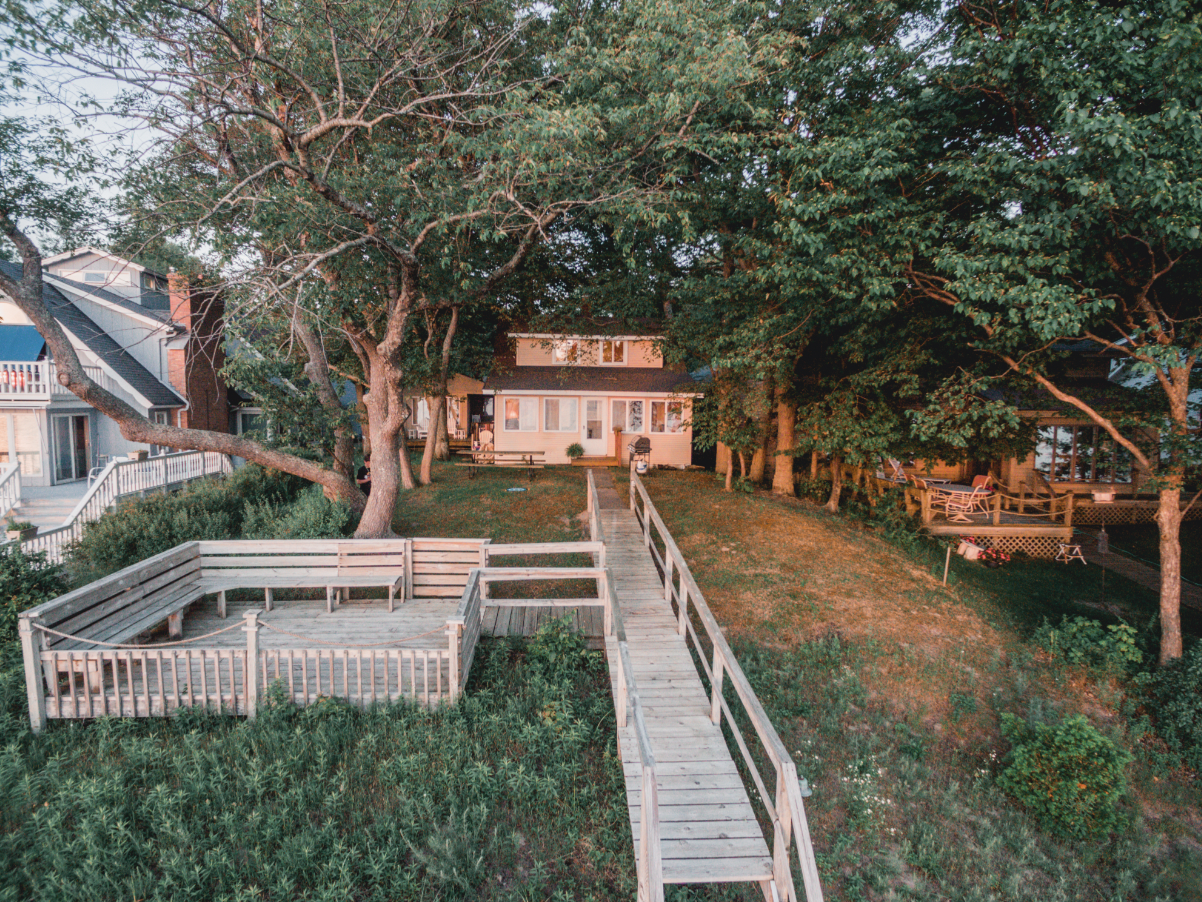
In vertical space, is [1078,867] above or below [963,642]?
below

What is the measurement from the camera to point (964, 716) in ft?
27.6

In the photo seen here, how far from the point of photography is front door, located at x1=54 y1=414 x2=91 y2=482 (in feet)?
55.3

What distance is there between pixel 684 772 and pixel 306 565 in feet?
22.8

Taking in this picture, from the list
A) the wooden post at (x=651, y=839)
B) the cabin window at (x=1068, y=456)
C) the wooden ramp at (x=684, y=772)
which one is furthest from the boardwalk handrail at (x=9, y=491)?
the cabin window at (x=1068, y=456)

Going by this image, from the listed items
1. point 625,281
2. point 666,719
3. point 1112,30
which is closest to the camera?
point 666,719

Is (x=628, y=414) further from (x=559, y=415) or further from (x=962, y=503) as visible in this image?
(x=962, y=503)

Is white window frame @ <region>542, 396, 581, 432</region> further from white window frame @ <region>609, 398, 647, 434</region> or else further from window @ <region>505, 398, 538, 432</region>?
white window frame @ <region>609, 398, 647, 434</region>

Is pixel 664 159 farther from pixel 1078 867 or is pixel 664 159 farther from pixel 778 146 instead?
pixel 1078 867

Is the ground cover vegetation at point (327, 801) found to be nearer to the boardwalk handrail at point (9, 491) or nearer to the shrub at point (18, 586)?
the shrub at point (18, 586)

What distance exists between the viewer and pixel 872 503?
16.2m

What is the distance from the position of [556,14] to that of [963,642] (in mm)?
15990

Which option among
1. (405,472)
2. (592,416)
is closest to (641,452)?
(592,416)

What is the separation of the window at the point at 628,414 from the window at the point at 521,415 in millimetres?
3421

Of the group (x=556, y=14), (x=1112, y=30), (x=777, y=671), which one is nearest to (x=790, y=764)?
(x=777, y=671)
